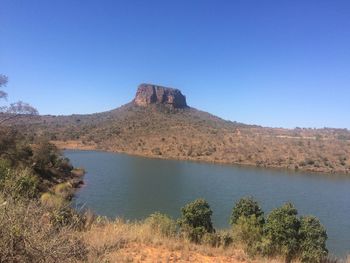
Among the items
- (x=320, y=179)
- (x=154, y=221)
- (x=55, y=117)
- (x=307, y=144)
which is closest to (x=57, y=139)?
(x=55, y=117)

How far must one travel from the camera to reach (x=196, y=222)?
11.5 m

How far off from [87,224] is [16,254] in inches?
247

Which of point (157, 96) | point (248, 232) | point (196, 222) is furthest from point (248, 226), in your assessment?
point (157, 96)

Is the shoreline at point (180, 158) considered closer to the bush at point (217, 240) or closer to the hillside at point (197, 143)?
the hillside at point (197, 143)

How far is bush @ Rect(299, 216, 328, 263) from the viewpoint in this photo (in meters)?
9.80

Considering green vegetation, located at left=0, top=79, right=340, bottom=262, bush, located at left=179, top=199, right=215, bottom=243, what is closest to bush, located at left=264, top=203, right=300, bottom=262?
green vegetation, located at left=0, top=79, right=340, bottom=262

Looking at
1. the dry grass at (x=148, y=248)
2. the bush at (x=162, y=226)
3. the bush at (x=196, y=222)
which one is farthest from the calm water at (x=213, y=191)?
the dry grass at (x=148, y=248)

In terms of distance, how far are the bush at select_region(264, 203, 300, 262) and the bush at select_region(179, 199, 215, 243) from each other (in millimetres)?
1873

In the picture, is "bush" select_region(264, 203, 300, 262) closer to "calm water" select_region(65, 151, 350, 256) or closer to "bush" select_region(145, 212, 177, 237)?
"bush" select_region(145, 212, 177, 237)

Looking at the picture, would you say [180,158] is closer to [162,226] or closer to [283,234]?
[162,226]

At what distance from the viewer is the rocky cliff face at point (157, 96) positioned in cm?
13925

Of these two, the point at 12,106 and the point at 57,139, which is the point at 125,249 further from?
the point at 57,139

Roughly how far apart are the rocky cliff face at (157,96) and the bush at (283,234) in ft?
414

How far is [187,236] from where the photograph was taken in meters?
10.8
